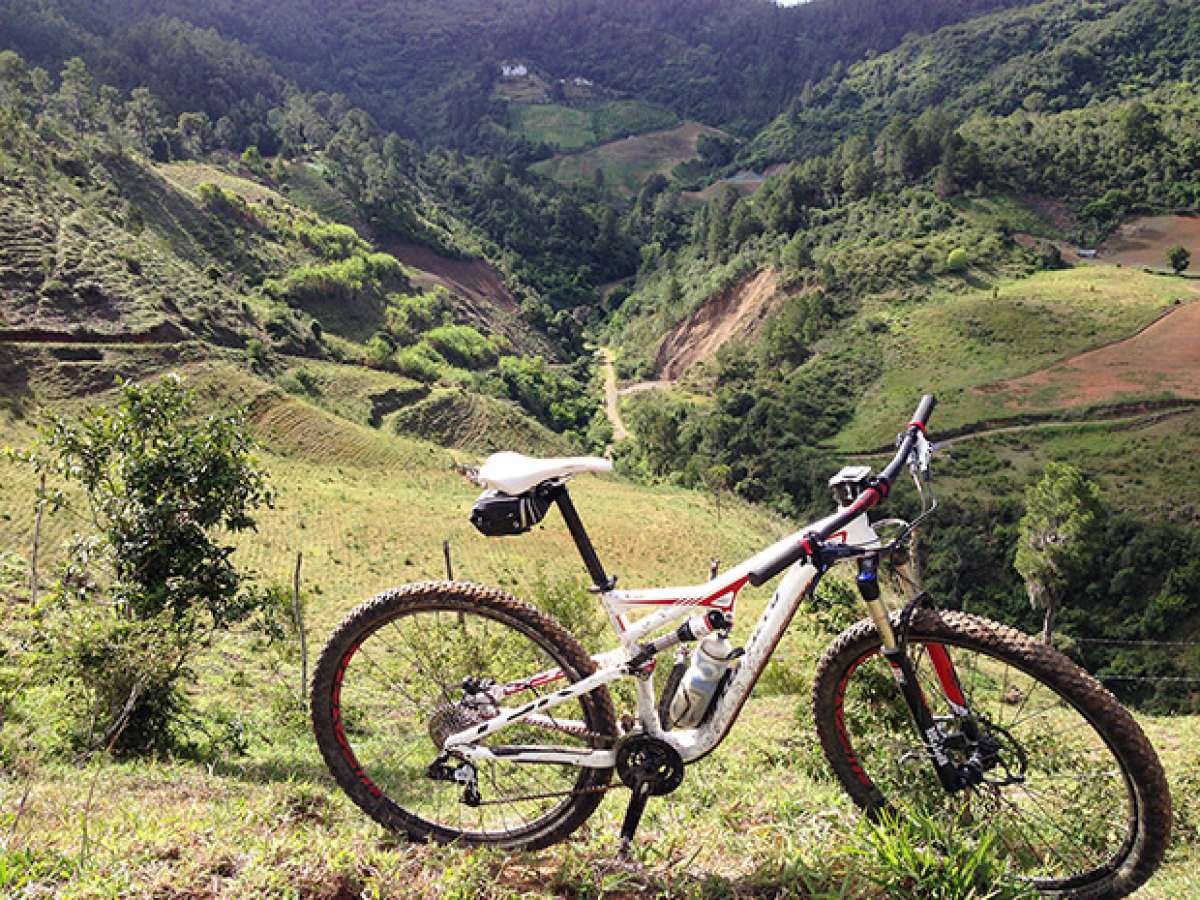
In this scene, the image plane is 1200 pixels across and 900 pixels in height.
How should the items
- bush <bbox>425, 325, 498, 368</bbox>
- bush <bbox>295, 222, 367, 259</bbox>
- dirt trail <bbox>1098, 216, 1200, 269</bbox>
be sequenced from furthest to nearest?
bush <bbox>295, 222, 367, 259</bbox>
bush <bbox>425, 325, 498, 368</bbox>
dirt trail <bbox>1098, 216, 1200, 269</bbox>

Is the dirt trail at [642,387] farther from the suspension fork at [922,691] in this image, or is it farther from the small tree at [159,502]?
the suspension fork at [922,691]

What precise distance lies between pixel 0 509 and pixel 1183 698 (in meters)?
38.0

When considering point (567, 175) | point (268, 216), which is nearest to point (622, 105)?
point (567, 175)

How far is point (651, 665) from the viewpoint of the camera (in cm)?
284

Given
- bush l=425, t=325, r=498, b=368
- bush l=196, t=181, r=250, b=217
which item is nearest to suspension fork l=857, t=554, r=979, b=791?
bush l=425, t=325, r=498, b=368

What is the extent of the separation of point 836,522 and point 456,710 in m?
1.85

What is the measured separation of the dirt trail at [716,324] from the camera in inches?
2650

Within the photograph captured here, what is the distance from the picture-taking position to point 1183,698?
2323cm

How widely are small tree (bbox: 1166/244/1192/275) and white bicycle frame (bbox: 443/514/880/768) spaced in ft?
231

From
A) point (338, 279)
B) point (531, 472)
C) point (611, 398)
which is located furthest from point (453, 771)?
point (611, 398)

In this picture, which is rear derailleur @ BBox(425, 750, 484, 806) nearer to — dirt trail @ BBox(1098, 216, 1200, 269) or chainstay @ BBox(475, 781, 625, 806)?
chainstay @ BBox(475, 781, 625, 806)

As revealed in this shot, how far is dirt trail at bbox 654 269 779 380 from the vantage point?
67.3 meters

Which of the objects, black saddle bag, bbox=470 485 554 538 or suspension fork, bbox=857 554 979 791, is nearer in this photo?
suspension fork, bbox=857 554 979 791

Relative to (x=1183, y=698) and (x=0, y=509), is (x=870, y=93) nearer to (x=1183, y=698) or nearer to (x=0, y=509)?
(x=1183, y=698)
